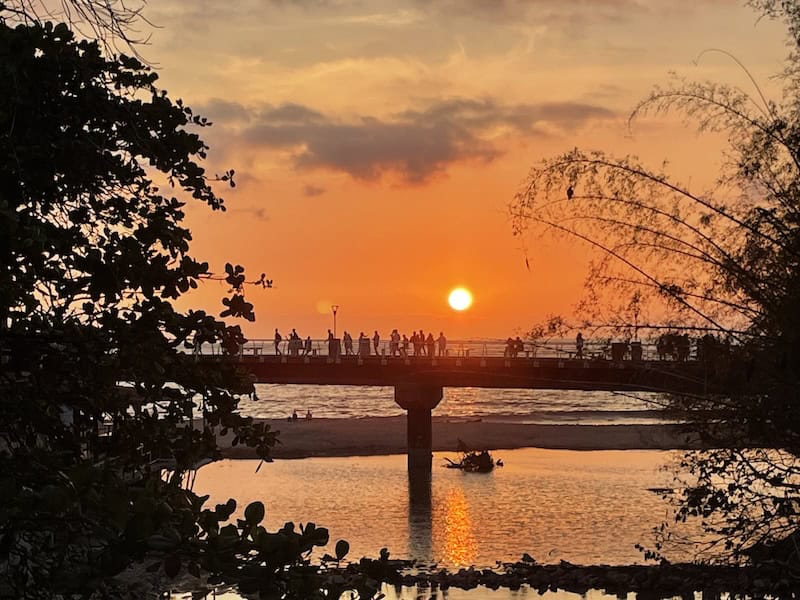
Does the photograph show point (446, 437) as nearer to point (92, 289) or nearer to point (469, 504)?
point (469, 504)

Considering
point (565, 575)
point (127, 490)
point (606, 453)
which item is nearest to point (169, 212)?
point (127, 490)

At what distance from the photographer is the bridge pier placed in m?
50.7

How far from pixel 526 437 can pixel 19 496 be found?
62.1 meters

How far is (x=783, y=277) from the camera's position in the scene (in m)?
10.4

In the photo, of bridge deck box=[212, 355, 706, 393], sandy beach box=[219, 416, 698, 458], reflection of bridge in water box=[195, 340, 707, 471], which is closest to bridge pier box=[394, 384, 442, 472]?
reflection of bridge in water box=[195, 340, 707, 471]

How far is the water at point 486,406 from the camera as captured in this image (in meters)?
84.6

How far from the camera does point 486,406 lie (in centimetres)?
10419

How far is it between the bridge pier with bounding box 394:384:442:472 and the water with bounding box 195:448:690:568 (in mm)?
1187

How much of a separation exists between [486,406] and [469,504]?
68901mm

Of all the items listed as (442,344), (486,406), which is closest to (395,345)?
(442,344)

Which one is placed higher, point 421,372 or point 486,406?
point 421,372

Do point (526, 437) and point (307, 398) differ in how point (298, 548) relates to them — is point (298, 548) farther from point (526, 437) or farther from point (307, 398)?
point (307, 398)

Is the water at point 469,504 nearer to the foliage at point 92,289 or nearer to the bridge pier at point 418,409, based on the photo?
the bridge pier at point 418,409

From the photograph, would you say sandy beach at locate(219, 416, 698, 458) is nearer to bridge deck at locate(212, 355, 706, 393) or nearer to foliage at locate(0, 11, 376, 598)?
bridge deck at locate(212, 355, 706, 393)
